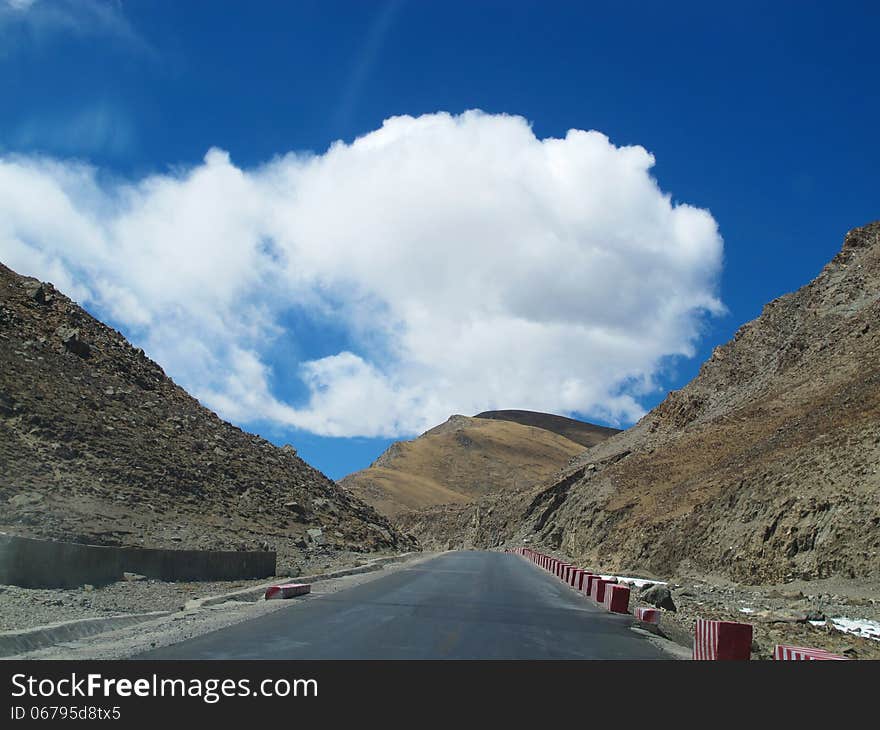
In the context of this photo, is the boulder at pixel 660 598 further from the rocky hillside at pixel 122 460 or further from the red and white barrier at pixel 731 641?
the rocky hillside at pixel 122 460

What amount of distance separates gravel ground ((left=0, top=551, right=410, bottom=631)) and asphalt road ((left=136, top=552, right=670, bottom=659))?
9.66 ft

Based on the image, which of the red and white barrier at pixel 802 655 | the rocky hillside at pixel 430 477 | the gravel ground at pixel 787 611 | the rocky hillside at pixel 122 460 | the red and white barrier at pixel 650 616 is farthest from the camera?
the rocky hillside at pixel 430 477

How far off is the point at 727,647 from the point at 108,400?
33.0m

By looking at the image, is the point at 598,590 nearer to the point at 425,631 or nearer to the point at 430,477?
the point at 425,631

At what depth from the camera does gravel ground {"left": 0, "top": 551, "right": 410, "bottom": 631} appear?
1286 centimetres

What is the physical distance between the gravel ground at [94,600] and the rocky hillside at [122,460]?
16.2 feet

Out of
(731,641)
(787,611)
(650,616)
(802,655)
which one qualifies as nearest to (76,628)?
(731,641)

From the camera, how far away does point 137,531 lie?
2634cm

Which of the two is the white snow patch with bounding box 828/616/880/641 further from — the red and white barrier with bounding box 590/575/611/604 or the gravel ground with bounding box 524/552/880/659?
the red and white barrier with bounding box 590/575/611/604

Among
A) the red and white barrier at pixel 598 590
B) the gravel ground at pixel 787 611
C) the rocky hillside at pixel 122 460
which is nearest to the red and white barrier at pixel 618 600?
the gravel ground at pixel 787 611

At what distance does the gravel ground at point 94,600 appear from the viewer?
12.9 m

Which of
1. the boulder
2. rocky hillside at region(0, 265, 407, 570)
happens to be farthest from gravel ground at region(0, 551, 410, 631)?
the boulder

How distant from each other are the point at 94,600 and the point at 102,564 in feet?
9.45

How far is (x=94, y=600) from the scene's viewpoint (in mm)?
15773
